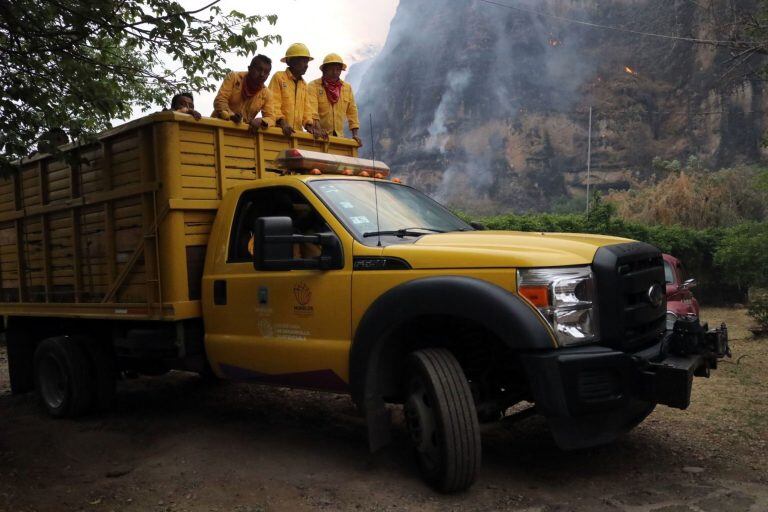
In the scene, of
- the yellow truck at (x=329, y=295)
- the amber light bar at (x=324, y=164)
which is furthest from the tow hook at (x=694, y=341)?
the amber light bar at (x=324, y=164)

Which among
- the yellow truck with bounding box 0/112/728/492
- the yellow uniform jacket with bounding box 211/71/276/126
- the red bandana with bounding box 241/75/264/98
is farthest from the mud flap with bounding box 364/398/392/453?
the red bandana with bounding box 241/75/264/98

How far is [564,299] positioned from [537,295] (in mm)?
152

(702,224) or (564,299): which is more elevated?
(702,224)

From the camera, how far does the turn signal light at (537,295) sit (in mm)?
3699

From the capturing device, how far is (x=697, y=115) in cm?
5197

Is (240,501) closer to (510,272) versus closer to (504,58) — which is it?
(510,272)

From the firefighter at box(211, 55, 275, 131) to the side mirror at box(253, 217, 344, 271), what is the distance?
2.30m

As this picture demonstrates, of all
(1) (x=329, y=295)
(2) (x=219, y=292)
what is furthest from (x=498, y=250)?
(2) (x=219, y=292)

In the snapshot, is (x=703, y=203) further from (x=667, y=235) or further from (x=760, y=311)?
(x=760, y=311)

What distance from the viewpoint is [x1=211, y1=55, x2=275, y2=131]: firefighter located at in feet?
20.7

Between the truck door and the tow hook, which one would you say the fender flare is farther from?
the tow hook

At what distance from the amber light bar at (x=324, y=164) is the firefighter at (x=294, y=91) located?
3.31ft

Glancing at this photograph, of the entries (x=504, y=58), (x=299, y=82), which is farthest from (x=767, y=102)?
(x=299, y=82)

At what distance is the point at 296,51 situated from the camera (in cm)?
674
